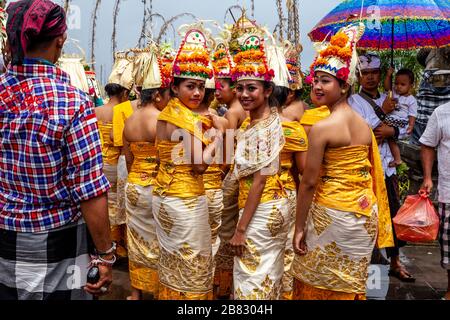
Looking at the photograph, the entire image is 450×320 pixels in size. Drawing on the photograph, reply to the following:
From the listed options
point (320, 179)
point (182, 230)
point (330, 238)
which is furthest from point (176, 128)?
point (330, 238)

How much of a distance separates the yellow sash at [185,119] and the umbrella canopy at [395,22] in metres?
1.30

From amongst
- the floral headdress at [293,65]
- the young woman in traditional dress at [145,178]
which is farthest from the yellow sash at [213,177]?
the floral headdress at [293,65]

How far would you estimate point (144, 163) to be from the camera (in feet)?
14.3

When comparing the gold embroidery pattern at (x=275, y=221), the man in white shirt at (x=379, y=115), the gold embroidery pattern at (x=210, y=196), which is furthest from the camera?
the man in white shirt at (x=379, y=115)

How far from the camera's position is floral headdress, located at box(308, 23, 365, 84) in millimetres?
3217

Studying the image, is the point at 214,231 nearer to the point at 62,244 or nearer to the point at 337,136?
the point at 337,136

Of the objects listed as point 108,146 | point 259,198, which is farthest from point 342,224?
point 108,146

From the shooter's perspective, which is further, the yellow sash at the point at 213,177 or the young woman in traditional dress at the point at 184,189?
the yellow sash at the point at 213,177

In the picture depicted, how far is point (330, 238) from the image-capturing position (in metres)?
3.18

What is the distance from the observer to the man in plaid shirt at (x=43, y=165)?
6.57 feet

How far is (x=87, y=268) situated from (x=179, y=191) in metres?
1.31

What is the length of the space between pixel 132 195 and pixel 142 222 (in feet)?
0.85

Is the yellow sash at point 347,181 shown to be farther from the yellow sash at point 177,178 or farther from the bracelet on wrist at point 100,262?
the bracelet on wrist at point 100,262

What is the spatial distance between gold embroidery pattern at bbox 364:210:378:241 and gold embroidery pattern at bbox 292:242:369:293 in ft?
0.54
